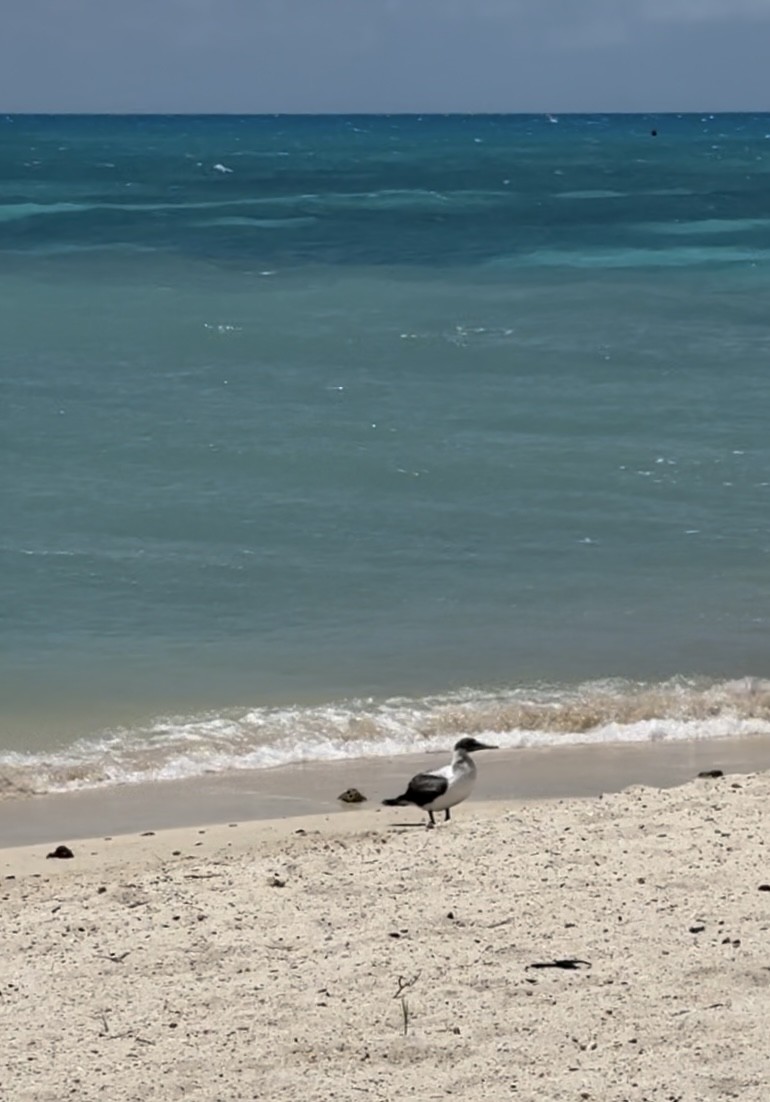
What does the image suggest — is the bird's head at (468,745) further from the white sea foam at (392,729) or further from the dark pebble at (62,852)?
the dark pebble at (62,852)

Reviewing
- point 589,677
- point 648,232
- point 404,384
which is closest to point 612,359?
point 404,384

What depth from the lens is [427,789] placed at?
1029 cm

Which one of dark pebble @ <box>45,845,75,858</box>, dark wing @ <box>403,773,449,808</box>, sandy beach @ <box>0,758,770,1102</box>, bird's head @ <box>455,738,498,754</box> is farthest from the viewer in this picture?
bird's head @ <box>455,738,498,754</box>

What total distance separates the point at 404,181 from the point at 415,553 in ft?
192

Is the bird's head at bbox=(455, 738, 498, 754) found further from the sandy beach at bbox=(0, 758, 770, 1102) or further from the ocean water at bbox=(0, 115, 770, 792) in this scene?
the ocean water at bbox=(0, 115, 770, 792)

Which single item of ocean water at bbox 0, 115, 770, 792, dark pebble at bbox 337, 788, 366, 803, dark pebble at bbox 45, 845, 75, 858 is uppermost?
ocean water at bbox 0, 115, 770, 792

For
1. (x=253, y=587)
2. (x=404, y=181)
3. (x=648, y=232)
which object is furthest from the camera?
(x=404, y=181)

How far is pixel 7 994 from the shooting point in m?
7.53

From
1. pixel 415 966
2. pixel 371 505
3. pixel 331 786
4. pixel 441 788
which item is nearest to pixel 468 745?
pixel 441 788

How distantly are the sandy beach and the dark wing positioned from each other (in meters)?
0.43

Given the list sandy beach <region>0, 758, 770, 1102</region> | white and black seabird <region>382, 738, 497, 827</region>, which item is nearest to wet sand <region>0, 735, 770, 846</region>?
white and black seabird <region>382, 738, 497, 827</region>

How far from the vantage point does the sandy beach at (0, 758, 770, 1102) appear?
669 cm

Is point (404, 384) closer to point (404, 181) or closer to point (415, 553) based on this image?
point (415, 553)

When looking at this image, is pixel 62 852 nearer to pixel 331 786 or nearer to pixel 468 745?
pixel 331 786
